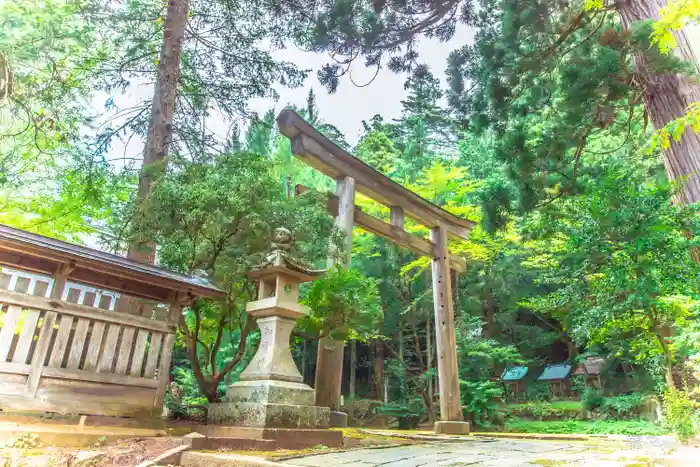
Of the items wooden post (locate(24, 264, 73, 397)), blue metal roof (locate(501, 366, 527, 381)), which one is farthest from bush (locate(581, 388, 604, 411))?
wooden post (locate(24, 264, 73, 397))

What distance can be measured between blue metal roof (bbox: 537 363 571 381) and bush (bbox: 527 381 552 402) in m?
→ 0.24

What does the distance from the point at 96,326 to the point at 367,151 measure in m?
14.5

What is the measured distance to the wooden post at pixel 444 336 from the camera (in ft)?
25.8

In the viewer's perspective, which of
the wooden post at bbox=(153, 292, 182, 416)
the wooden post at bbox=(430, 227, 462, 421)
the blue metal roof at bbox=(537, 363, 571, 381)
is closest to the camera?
the wooden post at bbox=(153, 292, 182, 416)

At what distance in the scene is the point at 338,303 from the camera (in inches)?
196

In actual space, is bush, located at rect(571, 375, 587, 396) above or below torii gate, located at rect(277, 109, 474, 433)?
below

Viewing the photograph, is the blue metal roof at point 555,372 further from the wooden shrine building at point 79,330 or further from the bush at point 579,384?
the wooden shrine building at point 79,330

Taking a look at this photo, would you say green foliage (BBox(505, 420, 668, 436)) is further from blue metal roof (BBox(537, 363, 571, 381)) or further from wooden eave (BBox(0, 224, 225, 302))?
wooden eave (BBox(0, 224, 225, 302))

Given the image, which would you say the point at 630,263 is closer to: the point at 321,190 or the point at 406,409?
the point at 321,190

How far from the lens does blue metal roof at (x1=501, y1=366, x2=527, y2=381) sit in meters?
16.6

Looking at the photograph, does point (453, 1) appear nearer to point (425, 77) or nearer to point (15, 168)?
point (425, 77)

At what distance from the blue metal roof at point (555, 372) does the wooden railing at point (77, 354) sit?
15.9 m

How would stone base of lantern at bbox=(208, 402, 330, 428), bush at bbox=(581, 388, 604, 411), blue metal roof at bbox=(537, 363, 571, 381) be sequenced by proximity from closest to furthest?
stone base of lantern at bbox=(208, 402, 330, 428) < bush at bbox=(581, 388, 604, 411) < blue metal roof at bbox=(537, 363, 571, 381)

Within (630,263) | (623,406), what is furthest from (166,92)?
(623,406)
